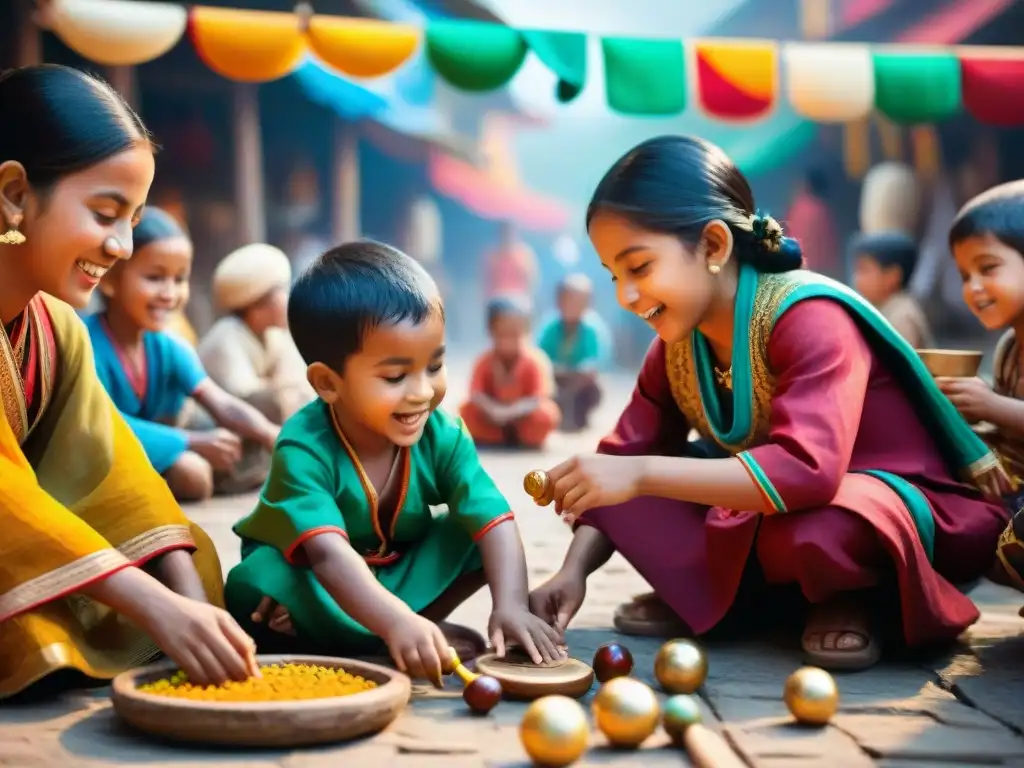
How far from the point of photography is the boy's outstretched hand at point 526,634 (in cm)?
257

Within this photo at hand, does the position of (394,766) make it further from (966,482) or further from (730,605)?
(966,482)

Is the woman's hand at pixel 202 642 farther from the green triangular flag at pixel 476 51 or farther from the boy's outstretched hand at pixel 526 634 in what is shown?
the green triangular flag at pixel 476 51

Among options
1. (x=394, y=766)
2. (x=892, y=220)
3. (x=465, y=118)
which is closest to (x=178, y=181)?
(x=892, y=220)

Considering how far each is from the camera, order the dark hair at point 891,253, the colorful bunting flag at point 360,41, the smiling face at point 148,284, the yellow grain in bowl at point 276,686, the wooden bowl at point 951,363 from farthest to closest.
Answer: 1. the colorful bunting flag at point 360,41
2. the dark hair at point 891,253
3. the smiling face at point 148,284
4. the wooden bowl at point 951,363
5. the yellow grain in bowl at point 276,686

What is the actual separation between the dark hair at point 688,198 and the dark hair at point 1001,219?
68cm

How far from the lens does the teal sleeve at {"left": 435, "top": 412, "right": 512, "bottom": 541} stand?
2820 mm

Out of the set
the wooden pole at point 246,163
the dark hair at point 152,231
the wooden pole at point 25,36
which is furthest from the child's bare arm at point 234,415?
the wooden pole at point 246,163

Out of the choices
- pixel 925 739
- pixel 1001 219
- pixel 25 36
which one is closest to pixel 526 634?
pixel 925 739

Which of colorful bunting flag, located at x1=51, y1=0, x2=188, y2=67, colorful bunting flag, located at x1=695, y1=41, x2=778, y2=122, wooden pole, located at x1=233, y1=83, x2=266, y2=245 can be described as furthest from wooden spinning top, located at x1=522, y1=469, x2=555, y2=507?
wooden pole, located at x1=233, y1=83, x2=266, y2=245

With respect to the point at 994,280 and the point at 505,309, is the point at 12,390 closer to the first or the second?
the point at 994,280

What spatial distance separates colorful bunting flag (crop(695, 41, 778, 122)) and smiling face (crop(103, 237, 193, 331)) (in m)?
4.02

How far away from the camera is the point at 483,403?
323 inches

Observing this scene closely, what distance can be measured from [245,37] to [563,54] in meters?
1.86

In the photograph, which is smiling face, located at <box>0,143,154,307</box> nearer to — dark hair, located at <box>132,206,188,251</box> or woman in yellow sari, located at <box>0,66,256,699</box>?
woman in yellow sari, located at <box>0,66,256,699</box>
